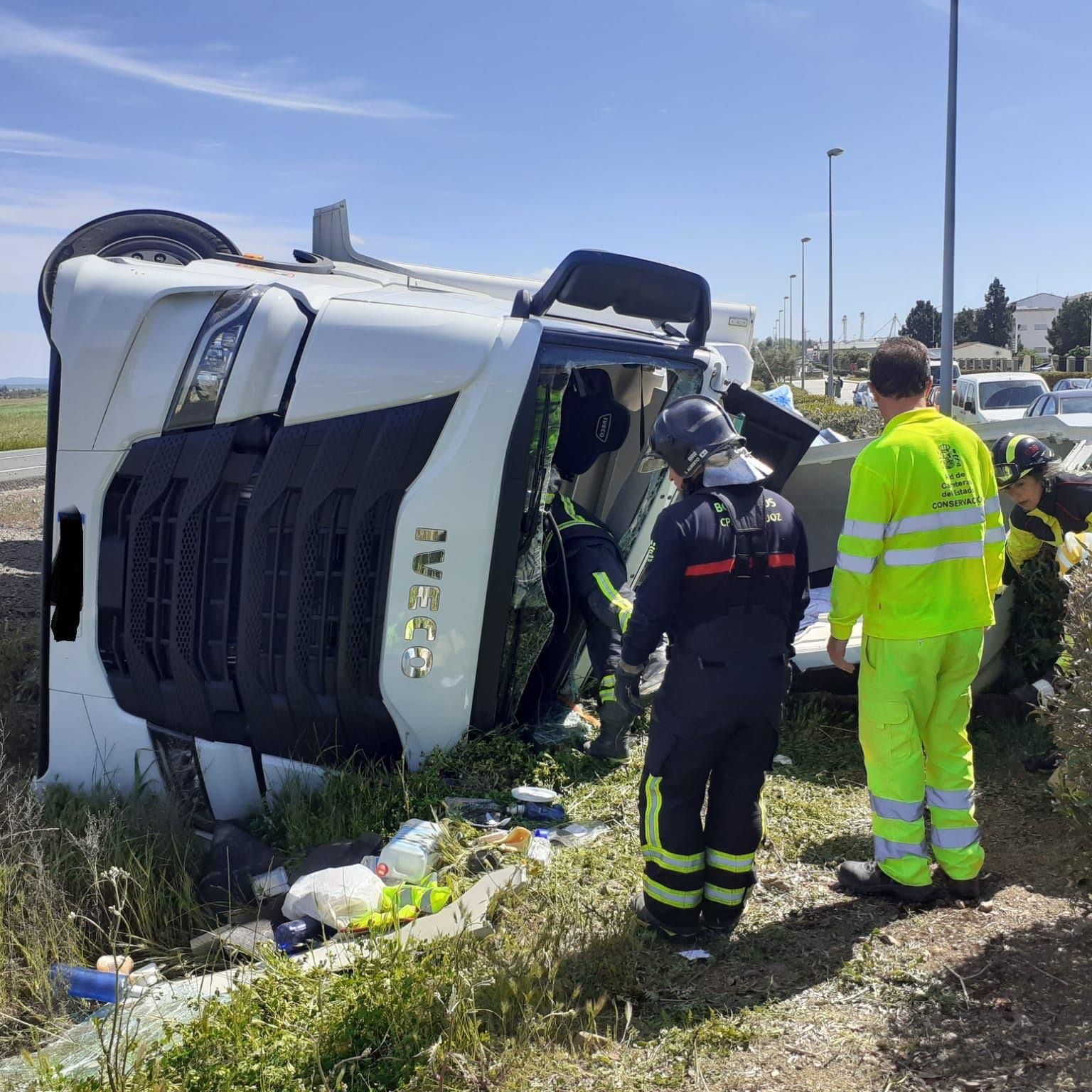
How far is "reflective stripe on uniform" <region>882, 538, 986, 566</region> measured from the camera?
3.22m

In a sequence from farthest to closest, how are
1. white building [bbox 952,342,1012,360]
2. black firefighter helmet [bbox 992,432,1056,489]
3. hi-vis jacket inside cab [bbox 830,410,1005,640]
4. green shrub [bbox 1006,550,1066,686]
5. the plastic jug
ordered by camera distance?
white building [bbox 952,342,1012,360]
green shrub [bbox 1006,550,1066,686]
black firefighter helmet [bbox 992,432,1056,489]
the plastic jug
hi-vis jacket inside cab [bbox 830,410,1005,640]

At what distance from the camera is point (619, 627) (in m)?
4.14

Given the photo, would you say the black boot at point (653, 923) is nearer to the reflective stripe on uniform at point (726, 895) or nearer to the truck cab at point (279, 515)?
the reflective stripe on uniform at point (726, 895)

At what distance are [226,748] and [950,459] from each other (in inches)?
113

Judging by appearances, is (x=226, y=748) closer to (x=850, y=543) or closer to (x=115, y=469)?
(x=115, y=469)

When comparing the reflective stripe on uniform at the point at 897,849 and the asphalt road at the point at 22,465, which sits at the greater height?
the asphalt road at the point at 22,465

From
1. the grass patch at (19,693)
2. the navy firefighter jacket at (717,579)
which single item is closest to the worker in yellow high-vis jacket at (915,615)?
the navy firefighter jacket at (717,579)

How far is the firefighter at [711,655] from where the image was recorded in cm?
299

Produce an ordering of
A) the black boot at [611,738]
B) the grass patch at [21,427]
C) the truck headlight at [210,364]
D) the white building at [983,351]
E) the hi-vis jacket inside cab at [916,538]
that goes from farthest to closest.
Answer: the white building at [983,351] → the grass patch at [21,427] → the black boot at [611,738] → the truck headlight at [210,364] → the hi-vis jacket inside cab at [916,538]

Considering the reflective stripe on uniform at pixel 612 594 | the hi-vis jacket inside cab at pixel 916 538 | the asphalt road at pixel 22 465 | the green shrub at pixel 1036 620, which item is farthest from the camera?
the asphalt road at pixel 22 465

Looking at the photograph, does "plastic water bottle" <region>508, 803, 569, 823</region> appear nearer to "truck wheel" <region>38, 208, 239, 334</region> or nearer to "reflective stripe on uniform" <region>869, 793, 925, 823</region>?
"reflective stripe on uniform" <region>869, 793, 925, 823</region>

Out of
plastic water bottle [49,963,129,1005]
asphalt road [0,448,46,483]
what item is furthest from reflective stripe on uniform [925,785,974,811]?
asphalt road [0,448,46,483]

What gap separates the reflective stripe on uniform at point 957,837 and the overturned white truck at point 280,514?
5.77ft

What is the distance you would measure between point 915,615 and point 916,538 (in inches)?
9.6
